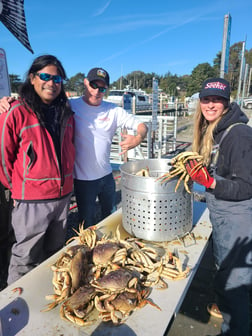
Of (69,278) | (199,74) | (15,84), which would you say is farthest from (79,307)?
(199,74)

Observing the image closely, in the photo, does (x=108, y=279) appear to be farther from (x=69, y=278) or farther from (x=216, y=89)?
(x=216, y=89)

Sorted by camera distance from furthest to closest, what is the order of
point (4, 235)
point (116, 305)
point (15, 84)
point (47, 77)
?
point (15, 84) → point (4, 235) → point (47, 77) → point (116, 305)

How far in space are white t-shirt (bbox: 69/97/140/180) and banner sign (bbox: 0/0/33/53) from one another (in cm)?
223

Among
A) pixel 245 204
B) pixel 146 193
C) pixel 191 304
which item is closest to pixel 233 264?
pixel 245 204

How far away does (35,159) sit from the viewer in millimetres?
1913

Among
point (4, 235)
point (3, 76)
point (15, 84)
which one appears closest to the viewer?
point (4, 235)

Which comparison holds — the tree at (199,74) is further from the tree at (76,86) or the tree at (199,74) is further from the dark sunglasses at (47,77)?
the dark sunglasses at (47,77)

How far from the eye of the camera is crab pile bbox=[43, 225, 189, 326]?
115cm

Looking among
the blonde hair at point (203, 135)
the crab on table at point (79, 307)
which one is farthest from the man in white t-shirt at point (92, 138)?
the crab on table at point (79, 307)

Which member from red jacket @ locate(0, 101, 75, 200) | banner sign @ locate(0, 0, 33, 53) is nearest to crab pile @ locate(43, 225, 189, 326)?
red jacket @ locate(0, 101, 75, 200)

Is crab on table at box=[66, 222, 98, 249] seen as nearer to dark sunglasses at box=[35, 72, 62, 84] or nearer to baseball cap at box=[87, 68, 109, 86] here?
dark sunglasses at box=[35, 72, 62, 84]

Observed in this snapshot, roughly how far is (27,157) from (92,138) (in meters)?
0.88

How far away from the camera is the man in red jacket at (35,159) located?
6.22 ft

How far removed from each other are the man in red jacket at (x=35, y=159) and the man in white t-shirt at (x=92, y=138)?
437mm
